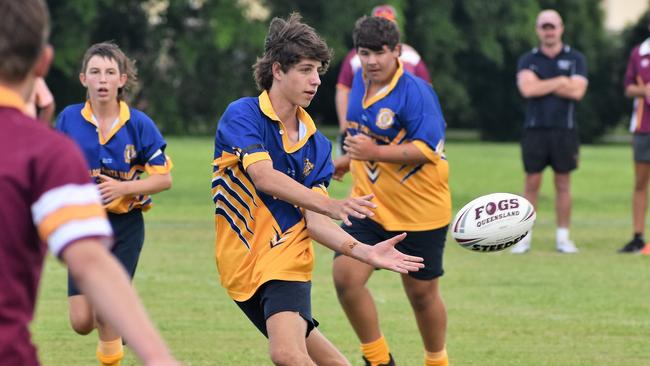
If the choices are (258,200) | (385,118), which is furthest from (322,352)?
(385,118)

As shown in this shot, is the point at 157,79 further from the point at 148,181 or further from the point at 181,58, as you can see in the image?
the point at 148,181

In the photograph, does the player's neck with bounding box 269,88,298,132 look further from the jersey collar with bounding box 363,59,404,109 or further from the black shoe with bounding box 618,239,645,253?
the black shoe with bounding box 618,239,645,253

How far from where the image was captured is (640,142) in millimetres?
12070

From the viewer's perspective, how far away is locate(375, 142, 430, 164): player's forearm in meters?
6.83

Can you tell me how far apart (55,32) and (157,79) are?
498cm

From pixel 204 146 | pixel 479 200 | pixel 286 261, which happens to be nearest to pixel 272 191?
pixel 286 261

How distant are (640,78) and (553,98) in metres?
0.90

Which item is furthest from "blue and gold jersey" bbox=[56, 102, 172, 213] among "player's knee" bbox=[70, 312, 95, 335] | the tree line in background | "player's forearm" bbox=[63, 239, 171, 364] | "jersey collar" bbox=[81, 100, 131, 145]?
the tree line in background

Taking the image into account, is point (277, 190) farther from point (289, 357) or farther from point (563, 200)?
point (563, 200)

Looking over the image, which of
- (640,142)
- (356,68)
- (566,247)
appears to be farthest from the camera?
(566,247)

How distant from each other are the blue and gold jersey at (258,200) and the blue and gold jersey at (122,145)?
1308 millimetres

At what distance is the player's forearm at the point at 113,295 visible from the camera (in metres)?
2.77

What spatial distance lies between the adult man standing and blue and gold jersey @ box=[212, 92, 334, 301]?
717 centimetres

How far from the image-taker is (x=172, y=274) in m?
10.7
